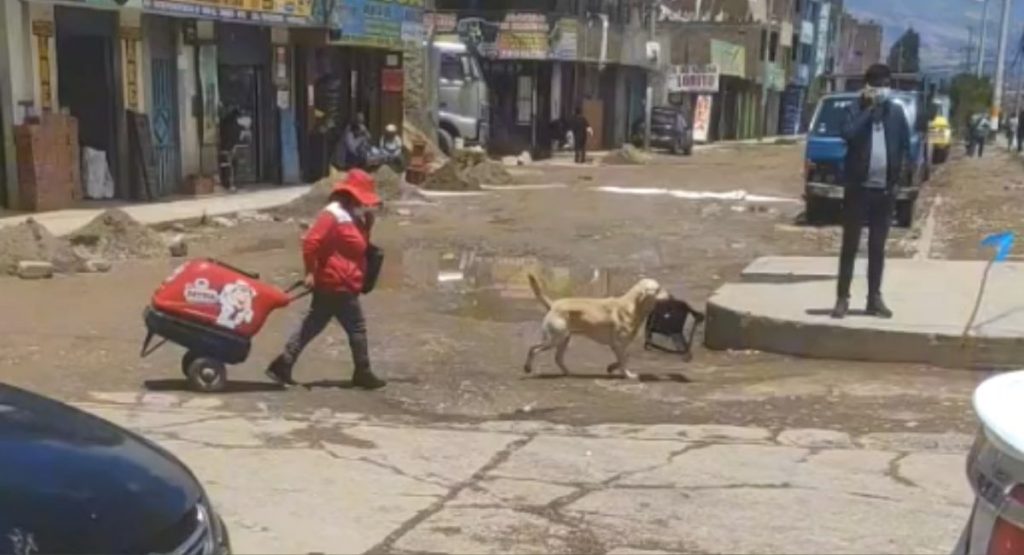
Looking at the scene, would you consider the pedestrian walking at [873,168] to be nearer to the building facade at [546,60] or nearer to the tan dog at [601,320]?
the tan dog at [601,320]

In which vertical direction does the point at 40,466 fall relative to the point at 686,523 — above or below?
above

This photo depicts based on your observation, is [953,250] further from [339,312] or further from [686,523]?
[686,523]

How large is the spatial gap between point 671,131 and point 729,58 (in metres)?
19.8

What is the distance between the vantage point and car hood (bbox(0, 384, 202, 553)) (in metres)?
2.94

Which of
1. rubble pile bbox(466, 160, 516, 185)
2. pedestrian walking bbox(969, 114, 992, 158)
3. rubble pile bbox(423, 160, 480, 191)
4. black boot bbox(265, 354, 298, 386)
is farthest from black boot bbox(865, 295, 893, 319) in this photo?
pedestrian walking bbox(969, 114, 992, 158)

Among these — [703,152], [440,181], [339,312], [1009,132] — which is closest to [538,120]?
[703,152]

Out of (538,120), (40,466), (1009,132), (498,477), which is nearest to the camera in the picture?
(40,466)

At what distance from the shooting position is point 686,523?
5336mm

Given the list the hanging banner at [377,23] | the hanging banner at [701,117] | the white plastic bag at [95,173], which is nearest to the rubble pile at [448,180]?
the hanging banner at [377,23]

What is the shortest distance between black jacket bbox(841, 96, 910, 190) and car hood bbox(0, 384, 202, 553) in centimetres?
676

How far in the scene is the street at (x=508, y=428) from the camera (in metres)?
5.27

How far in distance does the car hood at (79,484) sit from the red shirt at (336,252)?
13.5ft

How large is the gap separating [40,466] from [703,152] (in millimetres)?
49944

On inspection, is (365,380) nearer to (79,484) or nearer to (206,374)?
(206,374)
